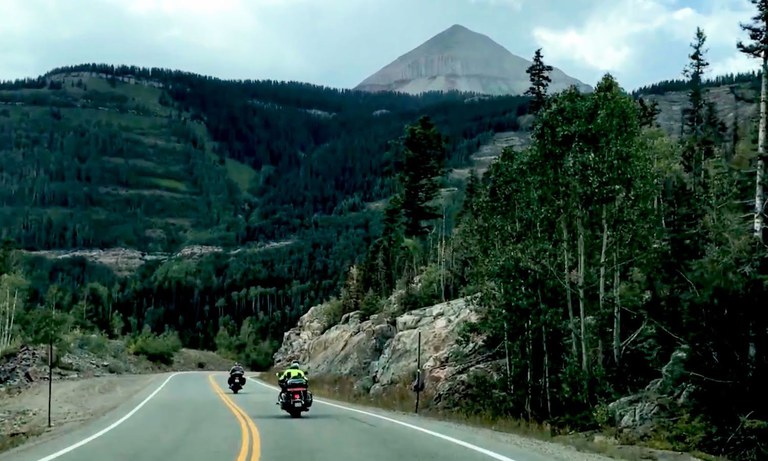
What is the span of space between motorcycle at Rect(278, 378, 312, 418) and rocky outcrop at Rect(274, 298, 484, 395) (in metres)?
8.00

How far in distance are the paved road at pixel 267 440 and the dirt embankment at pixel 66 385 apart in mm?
2190

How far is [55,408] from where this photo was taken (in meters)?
34.2

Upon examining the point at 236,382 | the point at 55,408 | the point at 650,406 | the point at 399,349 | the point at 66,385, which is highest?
the point at 650,406

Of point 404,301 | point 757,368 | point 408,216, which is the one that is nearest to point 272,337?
point 408,216

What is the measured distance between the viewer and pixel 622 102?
26438 millimetres

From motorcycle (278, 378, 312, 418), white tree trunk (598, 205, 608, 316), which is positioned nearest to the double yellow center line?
motorcycle (278, 378, 312, 418)

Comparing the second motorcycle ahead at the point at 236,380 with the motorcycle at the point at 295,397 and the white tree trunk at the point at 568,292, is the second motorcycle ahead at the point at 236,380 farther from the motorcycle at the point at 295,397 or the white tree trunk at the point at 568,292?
the white tree trunk at the point at 568,292

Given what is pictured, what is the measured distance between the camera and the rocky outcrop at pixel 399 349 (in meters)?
35.6

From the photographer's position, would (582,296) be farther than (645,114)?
No

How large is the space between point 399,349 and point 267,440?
24.7 m

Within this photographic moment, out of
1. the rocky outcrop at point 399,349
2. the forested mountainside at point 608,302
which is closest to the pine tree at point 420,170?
the rocky outcrop at point 399,349

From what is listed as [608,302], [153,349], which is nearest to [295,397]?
[608,302]

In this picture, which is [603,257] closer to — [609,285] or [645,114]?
[609,285]

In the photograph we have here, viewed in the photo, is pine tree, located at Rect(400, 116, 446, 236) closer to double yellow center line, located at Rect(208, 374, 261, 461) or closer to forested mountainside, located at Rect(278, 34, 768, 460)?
forested mountainside, located at Rect(278, 34, 768, 460)
